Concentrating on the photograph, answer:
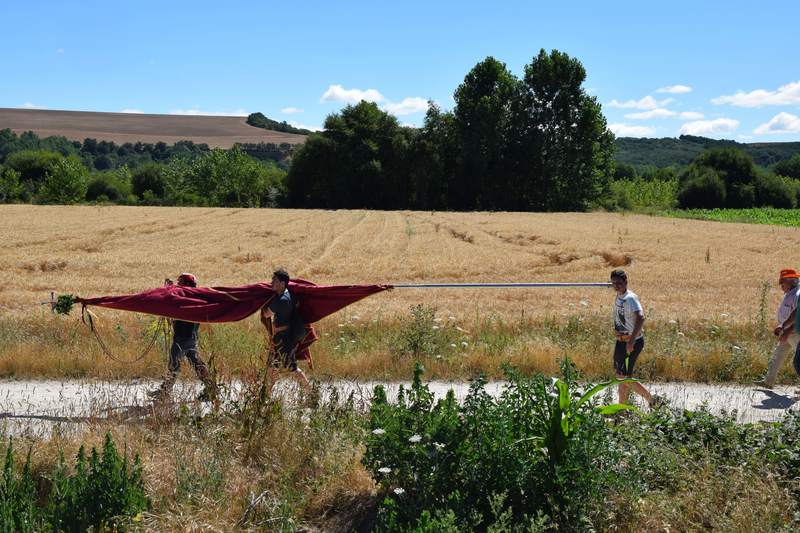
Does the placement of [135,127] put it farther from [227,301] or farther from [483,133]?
[227,301]

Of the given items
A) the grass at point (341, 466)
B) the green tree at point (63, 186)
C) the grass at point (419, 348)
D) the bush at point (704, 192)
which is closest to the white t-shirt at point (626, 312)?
the grass at point (419, 348)

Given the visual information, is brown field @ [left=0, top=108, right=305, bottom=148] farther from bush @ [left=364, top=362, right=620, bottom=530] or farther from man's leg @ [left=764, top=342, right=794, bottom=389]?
bush @ [left=364, top=362, right=620, bottom=530]

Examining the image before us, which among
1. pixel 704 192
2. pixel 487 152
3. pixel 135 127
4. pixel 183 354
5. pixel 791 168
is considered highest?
pixel 135 127

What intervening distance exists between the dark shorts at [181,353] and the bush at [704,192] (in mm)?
99865

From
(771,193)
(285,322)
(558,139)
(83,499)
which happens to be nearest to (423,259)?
(285,322)

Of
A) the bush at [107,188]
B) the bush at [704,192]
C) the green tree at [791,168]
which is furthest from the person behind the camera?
the green tree at [791,168]

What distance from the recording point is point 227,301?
8.48 metres

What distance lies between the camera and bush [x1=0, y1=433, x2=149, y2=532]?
15.5 ft

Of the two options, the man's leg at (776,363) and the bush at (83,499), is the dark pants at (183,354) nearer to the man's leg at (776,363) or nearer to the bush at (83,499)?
the bush at (83,499)

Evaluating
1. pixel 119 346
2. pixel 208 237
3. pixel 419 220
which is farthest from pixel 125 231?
pixel 119 346

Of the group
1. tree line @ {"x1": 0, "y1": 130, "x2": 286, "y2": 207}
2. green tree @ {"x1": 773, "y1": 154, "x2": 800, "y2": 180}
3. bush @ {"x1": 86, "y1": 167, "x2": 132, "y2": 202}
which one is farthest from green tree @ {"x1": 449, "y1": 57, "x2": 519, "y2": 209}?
green tree @ {"x1": 773, "y1": 154, "x2": 800, "y2": 180}

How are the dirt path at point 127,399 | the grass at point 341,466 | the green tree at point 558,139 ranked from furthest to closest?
the green tree at point 558,139 → the dirt path at point 127,399 → the grass at point 341,466

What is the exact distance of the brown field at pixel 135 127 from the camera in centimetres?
12275

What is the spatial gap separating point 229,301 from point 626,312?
15.0 feet
